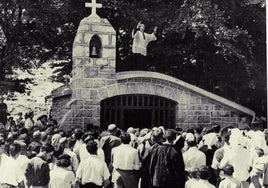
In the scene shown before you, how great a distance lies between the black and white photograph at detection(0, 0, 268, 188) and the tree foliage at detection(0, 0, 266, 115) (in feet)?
0.12

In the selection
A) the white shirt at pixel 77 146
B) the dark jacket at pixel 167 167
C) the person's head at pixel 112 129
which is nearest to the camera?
the dark jacket at pixel 167 167

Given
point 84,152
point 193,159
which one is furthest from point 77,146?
point 193,159

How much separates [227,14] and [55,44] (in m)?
6.17

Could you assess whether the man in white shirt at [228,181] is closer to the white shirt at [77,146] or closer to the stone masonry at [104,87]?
the white shirt at [77,146]

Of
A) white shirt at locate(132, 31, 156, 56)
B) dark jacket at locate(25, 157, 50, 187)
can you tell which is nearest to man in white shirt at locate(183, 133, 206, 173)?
dark jacket at locate(25, 157, 50, 187)

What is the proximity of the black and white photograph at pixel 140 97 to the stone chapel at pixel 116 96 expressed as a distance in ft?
0.09

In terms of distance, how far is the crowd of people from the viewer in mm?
6141

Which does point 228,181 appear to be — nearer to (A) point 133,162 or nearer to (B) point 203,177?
(B) point 203,177

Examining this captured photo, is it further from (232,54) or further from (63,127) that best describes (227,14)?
A: (63,127)

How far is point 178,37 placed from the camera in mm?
17719

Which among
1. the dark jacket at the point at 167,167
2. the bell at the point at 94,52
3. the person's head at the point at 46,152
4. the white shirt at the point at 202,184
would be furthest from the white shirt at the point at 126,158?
the bell at the point at 94,52

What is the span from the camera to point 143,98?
42.9 ft

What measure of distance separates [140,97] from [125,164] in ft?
19.0

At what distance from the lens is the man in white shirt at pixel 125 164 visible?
738cm
